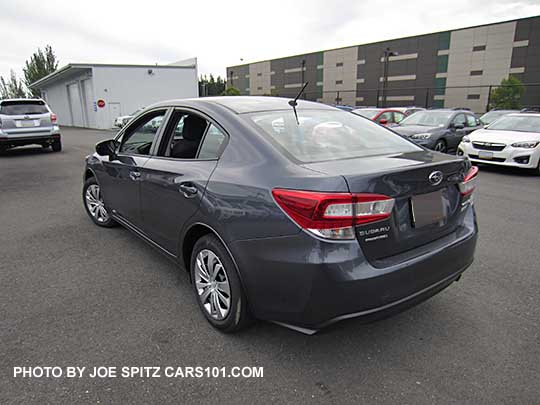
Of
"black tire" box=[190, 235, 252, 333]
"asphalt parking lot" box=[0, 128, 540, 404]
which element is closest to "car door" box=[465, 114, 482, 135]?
"asphalt parking lot" box=[0, 128, 540, 404]

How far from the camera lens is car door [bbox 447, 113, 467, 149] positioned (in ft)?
35.9

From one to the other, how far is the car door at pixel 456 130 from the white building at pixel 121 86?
23446 millimetres

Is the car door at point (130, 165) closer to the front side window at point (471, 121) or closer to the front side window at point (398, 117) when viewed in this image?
the front side window at point (471, 121)

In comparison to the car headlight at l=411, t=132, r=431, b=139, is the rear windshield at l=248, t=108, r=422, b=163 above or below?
above

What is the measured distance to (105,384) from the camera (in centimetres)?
221

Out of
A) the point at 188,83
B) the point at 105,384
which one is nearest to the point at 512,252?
the point at 105,384

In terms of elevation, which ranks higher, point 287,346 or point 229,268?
point 229,268

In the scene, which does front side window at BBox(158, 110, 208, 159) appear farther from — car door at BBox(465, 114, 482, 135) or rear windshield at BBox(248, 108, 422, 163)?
car door at BBox(465, 114, 482, 135)

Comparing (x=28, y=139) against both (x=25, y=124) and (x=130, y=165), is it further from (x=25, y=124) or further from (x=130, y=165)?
(x=130, y=165)

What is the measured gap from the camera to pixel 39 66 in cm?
5112

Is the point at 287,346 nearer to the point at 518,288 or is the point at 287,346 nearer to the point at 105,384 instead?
the point at 105,384

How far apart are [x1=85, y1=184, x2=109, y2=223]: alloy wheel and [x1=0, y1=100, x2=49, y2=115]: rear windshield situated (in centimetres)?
912

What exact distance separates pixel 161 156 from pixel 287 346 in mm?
1836

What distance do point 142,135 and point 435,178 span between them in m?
2.81
